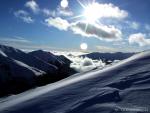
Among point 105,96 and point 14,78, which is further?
point 14,78

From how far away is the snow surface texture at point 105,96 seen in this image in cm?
509

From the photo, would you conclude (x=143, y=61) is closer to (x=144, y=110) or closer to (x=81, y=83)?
(x=81, y=83)

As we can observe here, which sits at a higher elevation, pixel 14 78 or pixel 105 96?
pixel 14 78

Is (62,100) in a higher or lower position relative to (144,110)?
higher

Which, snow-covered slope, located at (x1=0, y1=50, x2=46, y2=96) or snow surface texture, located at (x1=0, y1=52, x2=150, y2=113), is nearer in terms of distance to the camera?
snow surface texture, located at (x1=0, y1=52, x2=150, y2=113)

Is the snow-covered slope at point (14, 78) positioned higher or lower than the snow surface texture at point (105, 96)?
higher

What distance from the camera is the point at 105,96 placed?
5781 millimetres

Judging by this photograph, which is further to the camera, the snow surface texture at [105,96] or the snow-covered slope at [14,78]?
the snow-covered slope at [14,78]

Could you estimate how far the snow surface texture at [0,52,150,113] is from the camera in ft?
16.7

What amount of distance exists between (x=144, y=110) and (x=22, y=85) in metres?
145

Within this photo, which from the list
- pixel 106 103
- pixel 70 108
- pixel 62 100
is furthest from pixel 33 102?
pixel 106 103

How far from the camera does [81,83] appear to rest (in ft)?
24.7

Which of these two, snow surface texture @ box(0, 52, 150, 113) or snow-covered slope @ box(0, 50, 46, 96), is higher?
snow-covered slope @ box(0, 50, 46, 96)

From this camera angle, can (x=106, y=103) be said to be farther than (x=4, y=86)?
No
